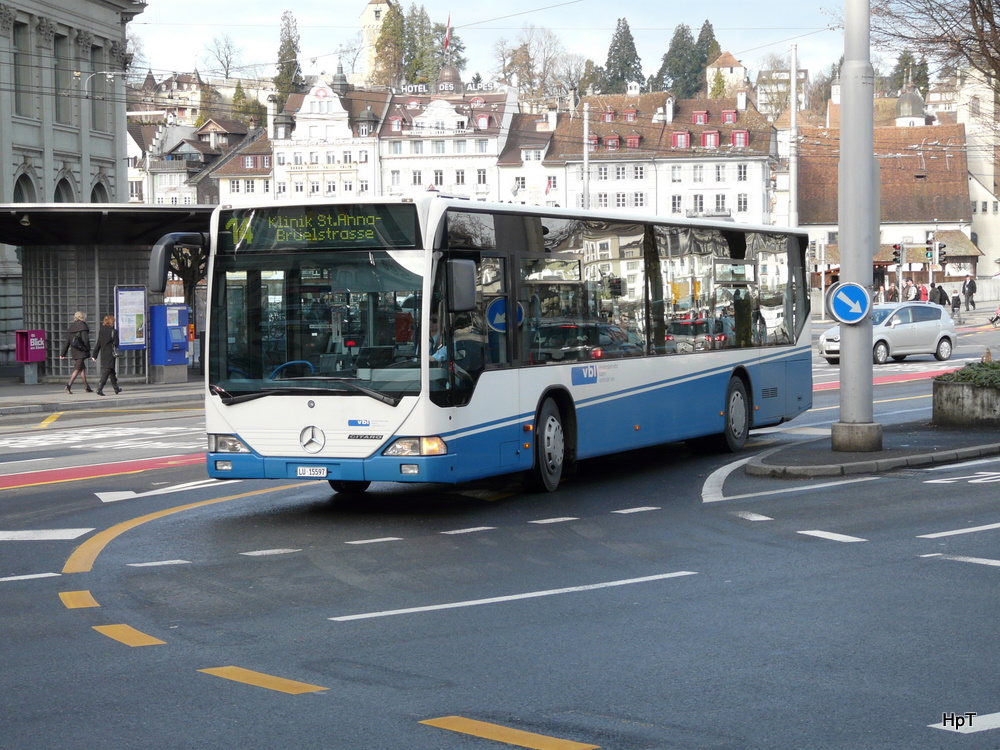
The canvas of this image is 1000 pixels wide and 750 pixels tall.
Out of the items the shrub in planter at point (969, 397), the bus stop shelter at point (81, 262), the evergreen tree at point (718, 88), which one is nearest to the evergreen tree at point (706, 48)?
the evergreen tree at point (718, 88)

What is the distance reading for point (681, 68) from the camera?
176 meters

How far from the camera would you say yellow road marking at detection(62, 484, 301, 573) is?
10375 millimetres

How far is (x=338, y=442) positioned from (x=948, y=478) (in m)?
6.37

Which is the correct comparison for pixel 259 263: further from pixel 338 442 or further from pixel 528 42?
pixel 528 42

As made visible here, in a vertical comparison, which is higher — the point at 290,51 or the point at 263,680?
the point at 290,51

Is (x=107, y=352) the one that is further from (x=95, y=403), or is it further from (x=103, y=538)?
(x=103, y=538)

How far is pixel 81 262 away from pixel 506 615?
89.8ft

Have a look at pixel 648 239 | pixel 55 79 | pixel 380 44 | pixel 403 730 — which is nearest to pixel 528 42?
pixel 380 44

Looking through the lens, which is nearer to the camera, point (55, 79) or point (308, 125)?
point (55, 79)

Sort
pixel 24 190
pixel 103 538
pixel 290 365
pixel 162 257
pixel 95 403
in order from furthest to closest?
pixel 24 190 < pixel 95 403 < pixel 290 365 < pixel 162 257 < pixel 103 538

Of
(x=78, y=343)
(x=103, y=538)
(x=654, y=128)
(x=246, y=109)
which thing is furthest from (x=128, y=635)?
(x=246, y=109)

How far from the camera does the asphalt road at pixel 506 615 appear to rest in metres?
6.11

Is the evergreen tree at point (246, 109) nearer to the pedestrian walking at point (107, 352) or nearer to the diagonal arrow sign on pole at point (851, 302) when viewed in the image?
the pedestrian walking at point (107, 352)

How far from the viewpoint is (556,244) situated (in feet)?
46.9
